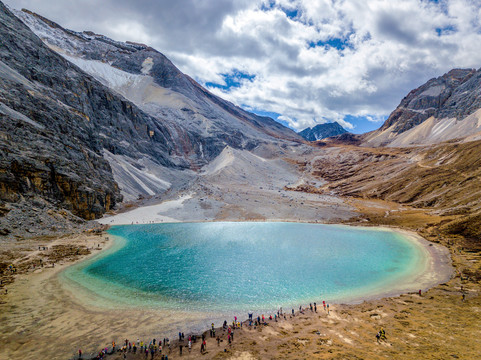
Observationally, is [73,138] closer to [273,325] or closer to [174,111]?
[273,325]

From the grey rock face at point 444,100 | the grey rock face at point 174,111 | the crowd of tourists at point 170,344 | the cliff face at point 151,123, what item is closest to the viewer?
the crowd of tourists at point 170,344

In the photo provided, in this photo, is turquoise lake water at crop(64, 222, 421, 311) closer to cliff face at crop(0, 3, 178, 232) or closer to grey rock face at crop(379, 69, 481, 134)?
cliff face at crop(0, 3, 178, 232)

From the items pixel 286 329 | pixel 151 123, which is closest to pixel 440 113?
pixel 151 123

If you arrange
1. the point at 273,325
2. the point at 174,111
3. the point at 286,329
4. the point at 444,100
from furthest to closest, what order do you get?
the point at 174,111 → the point at 444,100 → the point at 273,325 → the point at 286,329

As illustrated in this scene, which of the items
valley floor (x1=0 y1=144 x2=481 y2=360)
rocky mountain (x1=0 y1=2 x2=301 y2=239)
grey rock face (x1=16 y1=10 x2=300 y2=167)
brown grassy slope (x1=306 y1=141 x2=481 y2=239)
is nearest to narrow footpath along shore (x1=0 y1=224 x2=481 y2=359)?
valley floor (x1=0 y1=144 x2=481 y2=360)

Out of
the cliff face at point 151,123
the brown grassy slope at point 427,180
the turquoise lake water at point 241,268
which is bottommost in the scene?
the turquoise lake water at point 241,268

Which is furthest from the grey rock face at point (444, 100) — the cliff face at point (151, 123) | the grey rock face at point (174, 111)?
the grey rock face at point (174, 111)

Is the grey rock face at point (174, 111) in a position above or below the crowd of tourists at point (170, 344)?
above

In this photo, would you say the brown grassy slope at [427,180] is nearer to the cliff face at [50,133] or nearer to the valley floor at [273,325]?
the valley floor at [273,325]
